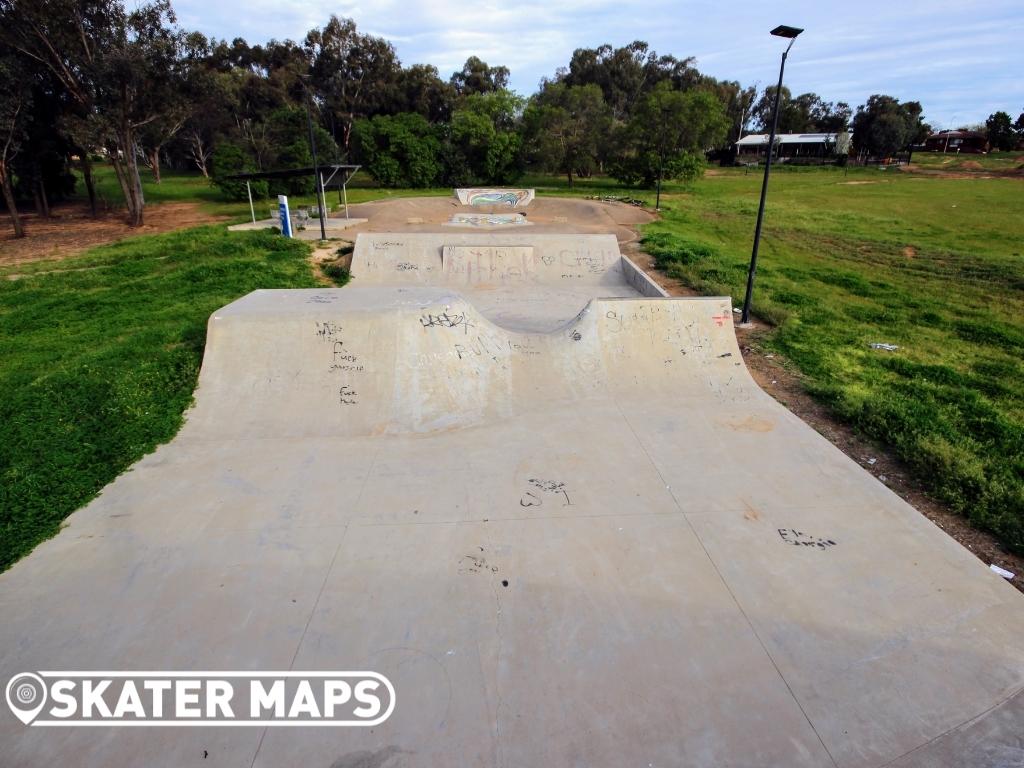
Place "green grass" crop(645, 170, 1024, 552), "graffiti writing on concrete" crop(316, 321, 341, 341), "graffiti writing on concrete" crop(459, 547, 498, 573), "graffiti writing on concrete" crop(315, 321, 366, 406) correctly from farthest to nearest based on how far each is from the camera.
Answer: "graffiti writing on concrete" crop(316, 321, 341, 341), "graffiti writing on concrete" crop(315, 321, 366, 406), "green grass" crop(645, 170, 1024, 552), "graffiti writing on concrete" crop(459, 547, 498, 573)

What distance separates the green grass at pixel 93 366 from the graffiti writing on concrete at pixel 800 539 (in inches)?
285

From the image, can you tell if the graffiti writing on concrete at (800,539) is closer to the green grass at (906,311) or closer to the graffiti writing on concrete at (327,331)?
the green grass at (906,311)

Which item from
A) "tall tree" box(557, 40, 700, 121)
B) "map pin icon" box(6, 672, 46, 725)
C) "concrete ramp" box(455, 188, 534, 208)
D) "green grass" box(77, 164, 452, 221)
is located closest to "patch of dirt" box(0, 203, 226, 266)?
"green grass" box(77, 164, 452, 221)

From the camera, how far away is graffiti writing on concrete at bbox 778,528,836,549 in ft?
16.5

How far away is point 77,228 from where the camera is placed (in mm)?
25859

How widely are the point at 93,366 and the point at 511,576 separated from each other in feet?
25.1

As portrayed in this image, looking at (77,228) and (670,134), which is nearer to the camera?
(77,228)

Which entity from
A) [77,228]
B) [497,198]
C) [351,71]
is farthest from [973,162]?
[77,228]

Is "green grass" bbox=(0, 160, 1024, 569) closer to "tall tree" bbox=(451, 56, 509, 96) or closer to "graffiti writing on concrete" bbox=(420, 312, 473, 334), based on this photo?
"graffiti writing on concrete" bbox=(420, 312, 473, 334)

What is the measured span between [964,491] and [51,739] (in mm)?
8557

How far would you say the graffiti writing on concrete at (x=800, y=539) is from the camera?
5027mm

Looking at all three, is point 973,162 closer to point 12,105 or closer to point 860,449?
point 860,449

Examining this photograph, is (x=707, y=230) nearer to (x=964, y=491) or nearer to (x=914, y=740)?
(x=964, y=491)

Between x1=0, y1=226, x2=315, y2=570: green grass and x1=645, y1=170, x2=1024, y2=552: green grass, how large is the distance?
9688 millimetres
